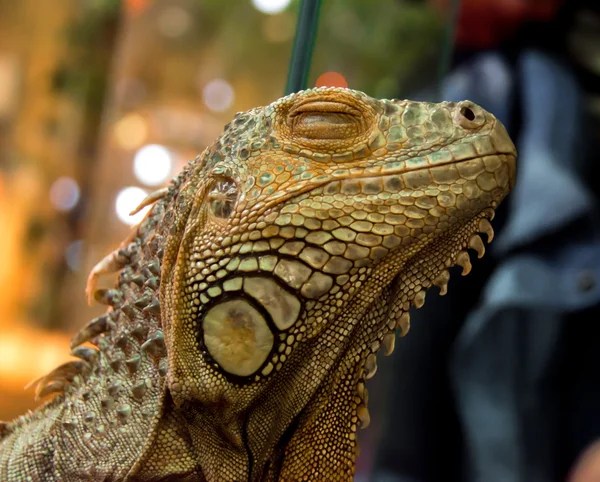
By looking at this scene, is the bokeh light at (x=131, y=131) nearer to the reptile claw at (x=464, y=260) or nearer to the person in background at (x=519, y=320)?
the person in background at (x=519, y=320)

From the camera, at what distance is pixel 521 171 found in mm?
2258

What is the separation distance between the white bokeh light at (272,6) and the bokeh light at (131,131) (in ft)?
3.32

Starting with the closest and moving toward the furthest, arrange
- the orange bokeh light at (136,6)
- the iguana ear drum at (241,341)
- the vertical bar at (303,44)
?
the iguana ear drum at (241,341) → the vertical bar at (303,44) → the orange bokeh light at (136,6)

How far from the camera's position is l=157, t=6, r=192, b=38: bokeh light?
3.01m

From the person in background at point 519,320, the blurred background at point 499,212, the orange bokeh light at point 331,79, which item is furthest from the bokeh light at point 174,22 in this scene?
the orange bokeh light at point 331,79

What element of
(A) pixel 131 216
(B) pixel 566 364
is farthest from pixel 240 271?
(B) pixel 566 364

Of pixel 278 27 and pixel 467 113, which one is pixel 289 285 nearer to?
pixel 467 113

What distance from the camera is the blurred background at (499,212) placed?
5.66 ft

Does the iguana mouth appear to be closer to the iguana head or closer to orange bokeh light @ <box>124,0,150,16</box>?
the iguana head

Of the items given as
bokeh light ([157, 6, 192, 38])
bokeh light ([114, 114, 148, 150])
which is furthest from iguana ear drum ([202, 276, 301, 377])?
bokeh light ([157, 6, 192, 38])

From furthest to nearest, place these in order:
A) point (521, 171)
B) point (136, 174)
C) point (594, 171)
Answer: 1. point (594, 171)
2. point (521, 171)
3. point (136, 174)

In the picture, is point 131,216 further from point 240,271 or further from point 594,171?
point 594,171

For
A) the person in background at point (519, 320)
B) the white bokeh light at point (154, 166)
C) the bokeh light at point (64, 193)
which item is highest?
the bokeh light at point (64, 193)

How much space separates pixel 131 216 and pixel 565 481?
6.63ft
